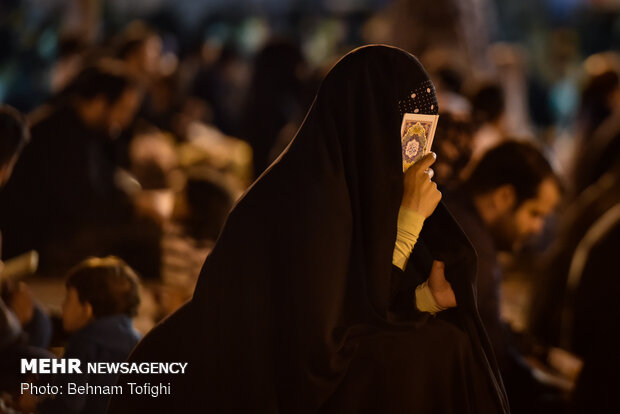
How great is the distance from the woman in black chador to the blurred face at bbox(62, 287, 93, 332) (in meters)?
0.79

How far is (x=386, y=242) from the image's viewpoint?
3223mm

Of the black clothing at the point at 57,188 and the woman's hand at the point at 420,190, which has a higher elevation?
the black clothing at the point at 57,188

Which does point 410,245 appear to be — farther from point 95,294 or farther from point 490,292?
point 95,294

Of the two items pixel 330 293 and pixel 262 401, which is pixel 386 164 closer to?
pixel 330 293

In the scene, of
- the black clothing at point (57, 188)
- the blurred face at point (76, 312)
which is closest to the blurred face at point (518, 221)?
the blurred face at point (76, 312)

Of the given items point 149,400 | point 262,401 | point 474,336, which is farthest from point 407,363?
point 149,400

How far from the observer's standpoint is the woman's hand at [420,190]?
10.9 ft

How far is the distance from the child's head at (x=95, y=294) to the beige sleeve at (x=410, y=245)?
1142mm

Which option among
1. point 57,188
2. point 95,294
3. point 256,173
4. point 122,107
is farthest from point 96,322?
point 256,173

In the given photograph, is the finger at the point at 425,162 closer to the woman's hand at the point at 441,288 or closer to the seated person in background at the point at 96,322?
the woman's hand at the point at 441,288

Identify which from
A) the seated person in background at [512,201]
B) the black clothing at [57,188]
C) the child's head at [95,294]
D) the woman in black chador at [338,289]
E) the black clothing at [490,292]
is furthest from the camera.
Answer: the black clothing at [57,188]

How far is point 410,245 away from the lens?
338 cm

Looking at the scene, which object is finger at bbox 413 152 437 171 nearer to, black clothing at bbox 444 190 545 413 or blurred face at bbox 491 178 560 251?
black clothing at bbox 444 190 545 413

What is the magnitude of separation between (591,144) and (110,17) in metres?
15.9
